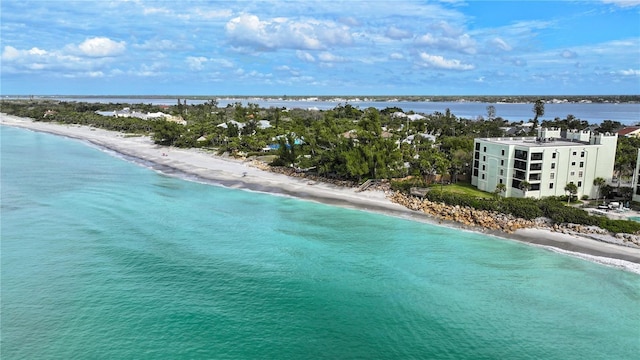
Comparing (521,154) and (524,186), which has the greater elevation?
(521,154)

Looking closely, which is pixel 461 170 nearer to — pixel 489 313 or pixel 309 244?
pixel 309 244

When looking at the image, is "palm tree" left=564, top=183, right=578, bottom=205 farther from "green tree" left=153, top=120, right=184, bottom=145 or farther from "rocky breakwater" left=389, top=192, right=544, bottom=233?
"green tree" left=153, top=120, right=184, bottom=145

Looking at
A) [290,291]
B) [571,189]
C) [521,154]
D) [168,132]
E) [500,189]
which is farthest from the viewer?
[168,132]

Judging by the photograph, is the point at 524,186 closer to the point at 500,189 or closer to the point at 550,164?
the point at 500,189

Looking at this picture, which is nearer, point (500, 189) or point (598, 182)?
point (500, 189)

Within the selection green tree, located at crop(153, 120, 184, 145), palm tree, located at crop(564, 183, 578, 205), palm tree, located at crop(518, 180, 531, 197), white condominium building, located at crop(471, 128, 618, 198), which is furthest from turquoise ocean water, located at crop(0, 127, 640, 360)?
green tree, located at crop(153, 120, 184, 145)

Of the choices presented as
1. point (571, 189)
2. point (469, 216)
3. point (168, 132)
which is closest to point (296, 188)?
point (469, 216)

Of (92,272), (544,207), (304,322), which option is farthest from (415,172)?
(92,272)
